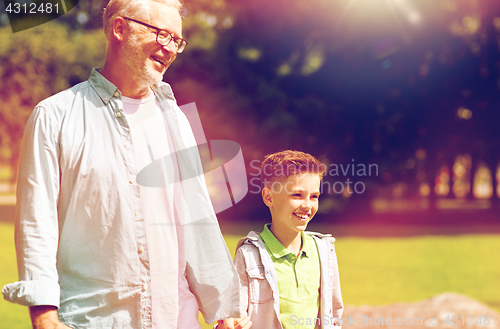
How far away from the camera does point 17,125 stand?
20859mm

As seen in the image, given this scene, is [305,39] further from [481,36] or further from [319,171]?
[319,171]

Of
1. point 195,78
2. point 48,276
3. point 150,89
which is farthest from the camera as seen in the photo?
point 195,78

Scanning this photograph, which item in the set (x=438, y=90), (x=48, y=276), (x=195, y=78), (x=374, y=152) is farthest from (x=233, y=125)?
(x=48, y=276)

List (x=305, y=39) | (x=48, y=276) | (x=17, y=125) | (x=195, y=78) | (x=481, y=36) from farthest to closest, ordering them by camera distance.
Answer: (x=17, y=125)
(x=481, y=36)
(x=305, y=39)
(x=195, y=78)
(x=48, y=276)

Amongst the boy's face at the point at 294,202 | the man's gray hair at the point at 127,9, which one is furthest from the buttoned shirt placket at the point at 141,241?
the boy's face at the point at 294,202

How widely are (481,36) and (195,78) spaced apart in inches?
415

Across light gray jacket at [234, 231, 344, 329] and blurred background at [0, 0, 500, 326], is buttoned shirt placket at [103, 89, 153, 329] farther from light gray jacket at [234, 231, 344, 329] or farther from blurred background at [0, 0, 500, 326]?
blurred background at [0, 0, 500, 326]

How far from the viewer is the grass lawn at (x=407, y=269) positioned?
24.5 ft

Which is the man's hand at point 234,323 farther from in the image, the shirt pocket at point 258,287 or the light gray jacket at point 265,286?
the shirt pocket at point 258,287

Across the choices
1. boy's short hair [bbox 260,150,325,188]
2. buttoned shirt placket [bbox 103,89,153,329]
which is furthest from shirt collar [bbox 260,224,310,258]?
buttoned shirt placket [bbox 103,89,153,329]

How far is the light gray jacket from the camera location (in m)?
2.83

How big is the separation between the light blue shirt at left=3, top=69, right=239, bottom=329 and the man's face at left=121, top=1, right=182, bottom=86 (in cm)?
18

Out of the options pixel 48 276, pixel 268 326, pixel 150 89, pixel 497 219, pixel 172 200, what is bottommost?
pixel 268 326

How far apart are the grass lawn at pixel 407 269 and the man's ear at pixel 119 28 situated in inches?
167
